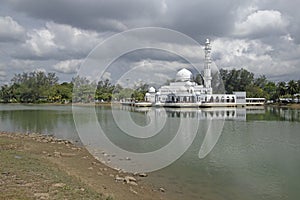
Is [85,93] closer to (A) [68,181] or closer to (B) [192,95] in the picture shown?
(B) [192,95]

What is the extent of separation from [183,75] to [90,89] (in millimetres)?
31637

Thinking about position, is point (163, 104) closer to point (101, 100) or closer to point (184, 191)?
point (101, 100)

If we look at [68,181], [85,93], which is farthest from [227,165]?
[85,93]

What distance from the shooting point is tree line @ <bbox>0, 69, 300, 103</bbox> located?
99000 millimetres

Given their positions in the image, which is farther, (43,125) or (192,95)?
(192,95)

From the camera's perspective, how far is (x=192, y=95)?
82.1 metres

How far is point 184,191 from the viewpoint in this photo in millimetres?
10969

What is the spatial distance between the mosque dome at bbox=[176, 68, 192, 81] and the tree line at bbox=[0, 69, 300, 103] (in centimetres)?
1151

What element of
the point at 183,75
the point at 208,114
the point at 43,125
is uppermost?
the point at 183,75

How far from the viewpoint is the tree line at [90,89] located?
99.0m

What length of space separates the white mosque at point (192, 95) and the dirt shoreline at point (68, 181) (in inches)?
2587

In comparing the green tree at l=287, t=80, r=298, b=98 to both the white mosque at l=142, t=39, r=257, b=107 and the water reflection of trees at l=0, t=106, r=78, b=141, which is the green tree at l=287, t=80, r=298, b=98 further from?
the water reflection of trees at l=0, t=106, r=78, b=141

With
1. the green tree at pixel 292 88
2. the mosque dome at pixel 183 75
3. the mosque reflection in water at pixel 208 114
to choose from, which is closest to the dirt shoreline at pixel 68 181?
the mosque reflection in water at pixel 208 114

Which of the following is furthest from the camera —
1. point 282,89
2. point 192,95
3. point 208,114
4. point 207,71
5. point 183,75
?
point 183,75
